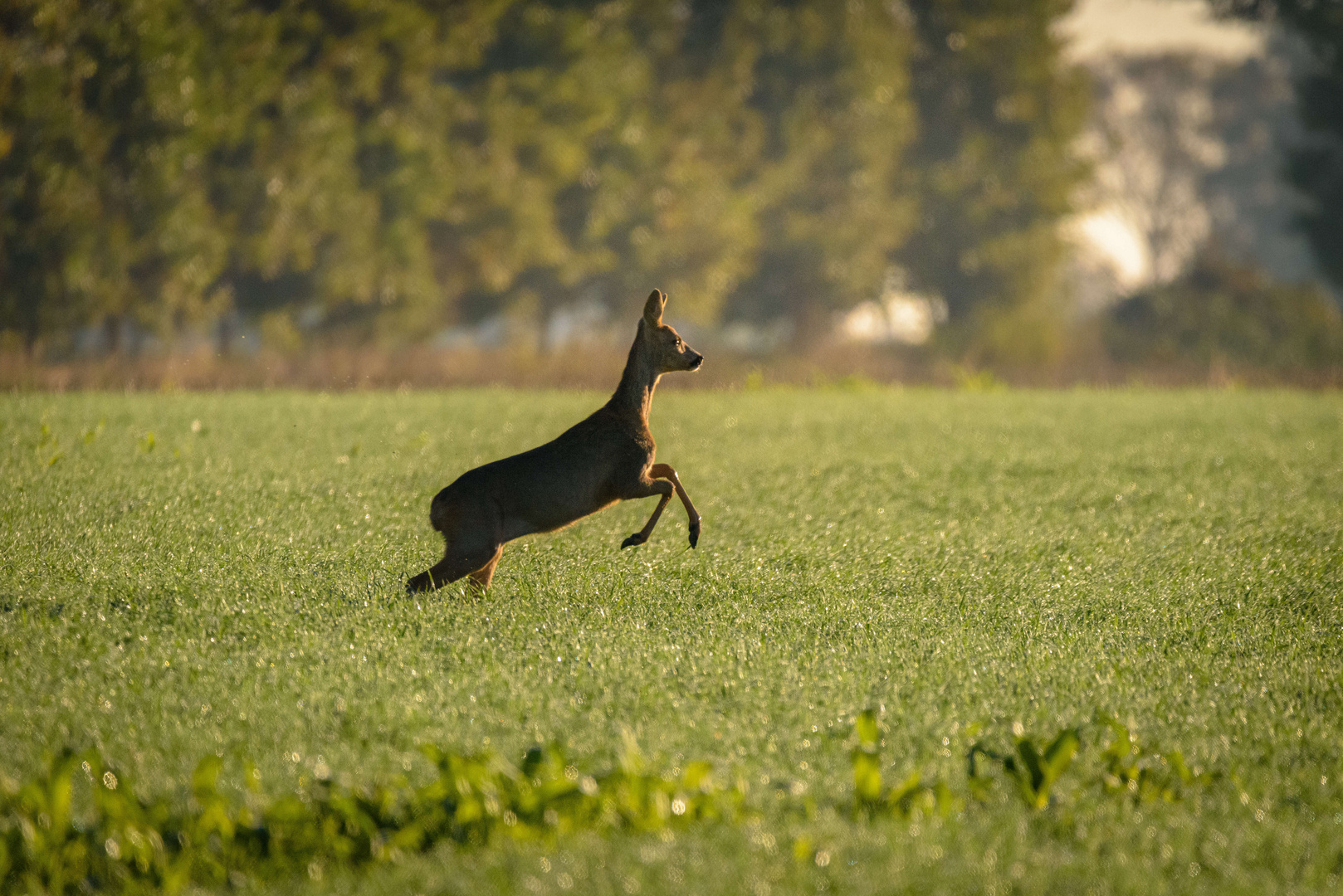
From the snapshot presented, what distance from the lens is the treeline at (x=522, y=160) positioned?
22.9 meters

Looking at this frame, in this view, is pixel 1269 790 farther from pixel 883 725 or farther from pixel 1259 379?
pixel 1259 379

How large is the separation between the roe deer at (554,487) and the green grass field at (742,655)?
1.02ft

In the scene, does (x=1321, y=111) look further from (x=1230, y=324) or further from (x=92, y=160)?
(x=92, y=160)

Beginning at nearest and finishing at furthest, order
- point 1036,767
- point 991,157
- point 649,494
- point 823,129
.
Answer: point 1036,767 → point 649,494 → point 823,129 → point 991,157

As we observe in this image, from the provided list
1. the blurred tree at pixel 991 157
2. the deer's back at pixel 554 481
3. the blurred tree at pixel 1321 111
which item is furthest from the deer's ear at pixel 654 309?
the blurred tree at pixel 1321 111

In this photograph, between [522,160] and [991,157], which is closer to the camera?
[522,160]

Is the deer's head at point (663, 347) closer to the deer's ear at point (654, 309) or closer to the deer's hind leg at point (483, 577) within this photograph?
the deer's ear at point (654, 309)

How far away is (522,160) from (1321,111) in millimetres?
21463

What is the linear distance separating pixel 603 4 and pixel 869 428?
744 inches

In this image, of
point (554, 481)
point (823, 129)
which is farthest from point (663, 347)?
point (823, 129)

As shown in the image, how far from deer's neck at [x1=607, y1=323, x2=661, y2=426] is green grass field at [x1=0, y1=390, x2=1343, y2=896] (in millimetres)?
910

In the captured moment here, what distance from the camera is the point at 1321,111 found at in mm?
33625

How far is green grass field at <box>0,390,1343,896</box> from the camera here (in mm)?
3344

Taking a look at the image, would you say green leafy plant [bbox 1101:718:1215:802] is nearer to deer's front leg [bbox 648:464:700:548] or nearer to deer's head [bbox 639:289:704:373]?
deer's front leg [bbox 648:464:700:548]
